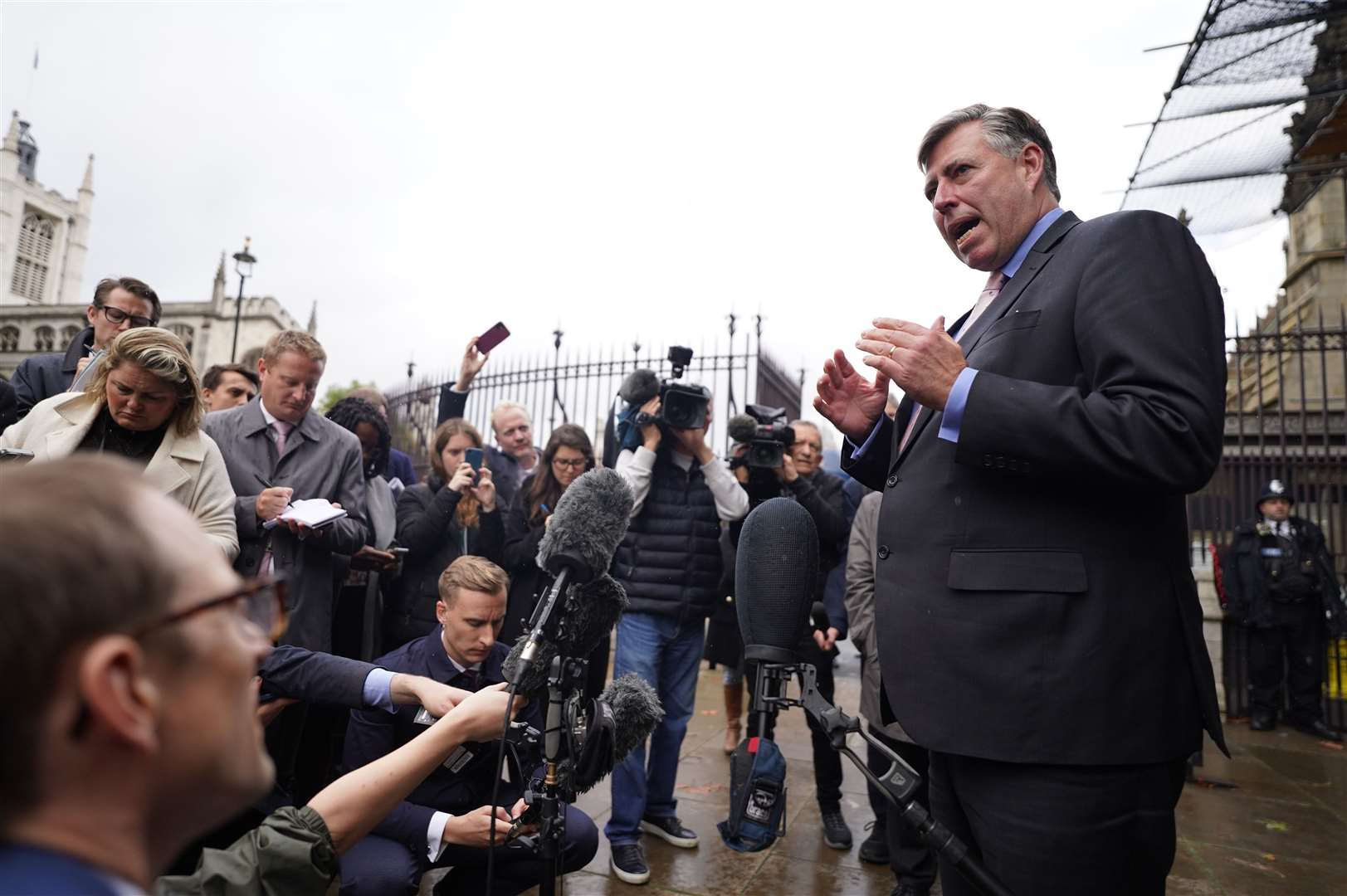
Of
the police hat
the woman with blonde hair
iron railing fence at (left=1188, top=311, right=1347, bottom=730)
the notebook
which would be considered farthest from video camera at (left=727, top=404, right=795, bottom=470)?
the police hat

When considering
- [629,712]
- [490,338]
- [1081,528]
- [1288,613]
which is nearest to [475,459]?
[490,338]

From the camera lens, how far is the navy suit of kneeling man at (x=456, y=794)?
2.61 m

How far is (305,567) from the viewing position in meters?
3.67

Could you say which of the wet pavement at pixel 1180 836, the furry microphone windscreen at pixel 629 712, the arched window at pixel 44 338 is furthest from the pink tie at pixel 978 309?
the arched window at pixel 44 338

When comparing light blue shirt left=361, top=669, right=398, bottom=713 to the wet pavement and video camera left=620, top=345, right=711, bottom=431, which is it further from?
video camera left=620, top=345, right=711, bottom=431

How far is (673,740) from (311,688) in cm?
202

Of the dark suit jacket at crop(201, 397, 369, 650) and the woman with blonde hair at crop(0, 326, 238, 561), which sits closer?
the woman with blonde hair at crop(0, 326, 238, 561)

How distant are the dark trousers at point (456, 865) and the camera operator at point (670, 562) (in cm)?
118

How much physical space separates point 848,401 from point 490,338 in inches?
133

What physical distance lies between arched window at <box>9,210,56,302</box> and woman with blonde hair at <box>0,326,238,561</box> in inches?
4075

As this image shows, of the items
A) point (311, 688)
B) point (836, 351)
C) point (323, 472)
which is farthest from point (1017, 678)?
point (323, 472)

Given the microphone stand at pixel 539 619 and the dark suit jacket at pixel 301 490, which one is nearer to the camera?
the microphone stand at pixel 539 619

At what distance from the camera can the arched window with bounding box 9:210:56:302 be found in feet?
278

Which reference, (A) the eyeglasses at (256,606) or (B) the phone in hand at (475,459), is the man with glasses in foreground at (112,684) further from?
(B) the phone in hand at (475,459)
